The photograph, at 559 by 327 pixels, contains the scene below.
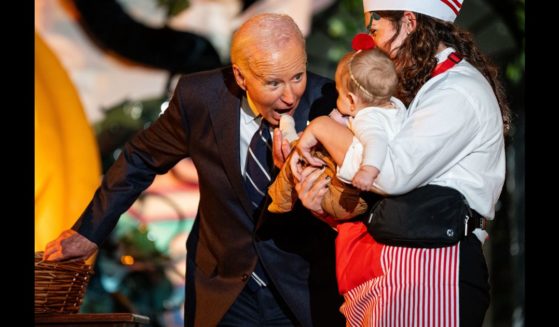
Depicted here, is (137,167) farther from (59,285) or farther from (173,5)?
(173,5)

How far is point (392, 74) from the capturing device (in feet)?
9.08

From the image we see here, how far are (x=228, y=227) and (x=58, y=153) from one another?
1825 mm

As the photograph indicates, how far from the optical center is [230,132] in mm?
3467

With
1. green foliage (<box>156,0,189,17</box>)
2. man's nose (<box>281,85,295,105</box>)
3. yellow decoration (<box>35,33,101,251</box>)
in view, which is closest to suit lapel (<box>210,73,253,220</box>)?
man's nose (<box>281,85,295,105</box>)

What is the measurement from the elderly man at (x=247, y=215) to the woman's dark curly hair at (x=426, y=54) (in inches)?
18.0

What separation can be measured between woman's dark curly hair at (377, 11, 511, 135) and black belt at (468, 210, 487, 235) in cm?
33

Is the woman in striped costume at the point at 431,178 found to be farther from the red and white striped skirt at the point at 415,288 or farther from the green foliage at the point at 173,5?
the green foliage at the point at 173,5

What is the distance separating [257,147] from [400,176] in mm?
940

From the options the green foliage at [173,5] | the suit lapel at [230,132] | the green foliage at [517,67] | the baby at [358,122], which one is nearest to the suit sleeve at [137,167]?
the suit lapel at [230,132]

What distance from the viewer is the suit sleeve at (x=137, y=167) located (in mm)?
3627

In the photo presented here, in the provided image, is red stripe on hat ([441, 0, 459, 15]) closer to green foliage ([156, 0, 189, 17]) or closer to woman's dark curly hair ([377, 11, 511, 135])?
woman's dark curly hair ([377, 11, 511, 135])

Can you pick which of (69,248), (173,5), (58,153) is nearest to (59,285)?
(69,248)

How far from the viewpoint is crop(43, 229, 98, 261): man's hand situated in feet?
11.5
